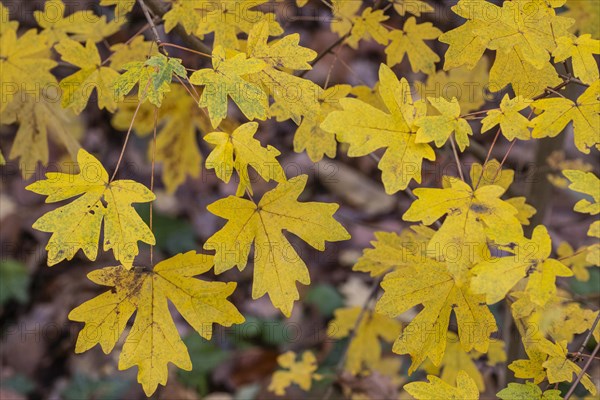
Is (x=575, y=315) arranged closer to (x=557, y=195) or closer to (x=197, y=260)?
(x=197, y=260)

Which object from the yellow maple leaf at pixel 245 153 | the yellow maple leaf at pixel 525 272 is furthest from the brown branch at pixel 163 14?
the yellow maple leaf at pixel 525 272

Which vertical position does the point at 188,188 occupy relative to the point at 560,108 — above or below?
below

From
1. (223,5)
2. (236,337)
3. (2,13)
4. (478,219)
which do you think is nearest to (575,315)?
(478,219)

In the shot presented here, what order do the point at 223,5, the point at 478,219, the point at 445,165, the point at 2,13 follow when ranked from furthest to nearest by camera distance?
the point at 445,165
the point at 2,13
the point at 223,5
the point at 478,219

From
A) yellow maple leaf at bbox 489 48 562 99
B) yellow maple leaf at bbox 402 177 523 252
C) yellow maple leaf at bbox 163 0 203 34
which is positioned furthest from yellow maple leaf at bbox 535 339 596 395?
yellow maple leaf at bbox 163 0 203 34

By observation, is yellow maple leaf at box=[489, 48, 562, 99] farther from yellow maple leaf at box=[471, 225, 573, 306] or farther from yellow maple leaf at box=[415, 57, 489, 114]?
yellow maple leaf at box=[415, 57, 489, 114]

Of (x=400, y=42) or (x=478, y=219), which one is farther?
(x=400, y=42)

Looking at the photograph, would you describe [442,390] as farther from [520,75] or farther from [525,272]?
[520,75]
